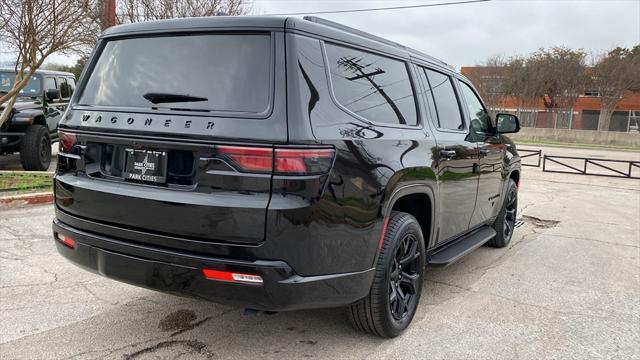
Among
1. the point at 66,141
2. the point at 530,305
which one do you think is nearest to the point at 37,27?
the point at 66,141

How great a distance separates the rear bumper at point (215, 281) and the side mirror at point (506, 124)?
304 cm

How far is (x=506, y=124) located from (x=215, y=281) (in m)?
3.87

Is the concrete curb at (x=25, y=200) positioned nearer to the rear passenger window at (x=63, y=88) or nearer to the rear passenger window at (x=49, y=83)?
the rear passenger window at (x=49, y=83)

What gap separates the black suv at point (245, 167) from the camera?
2.59 metres

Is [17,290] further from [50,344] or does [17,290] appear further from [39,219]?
[39,219]

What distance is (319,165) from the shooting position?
2.65m

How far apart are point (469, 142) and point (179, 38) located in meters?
2.73

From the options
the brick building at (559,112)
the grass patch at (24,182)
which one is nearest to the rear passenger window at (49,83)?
the grass patch at (24,182)

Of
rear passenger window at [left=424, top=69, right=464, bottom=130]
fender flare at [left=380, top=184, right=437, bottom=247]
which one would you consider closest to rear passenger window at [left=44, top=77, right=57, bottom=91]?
rear passenger window at [left=424, top=69, right=464, bottom=130]

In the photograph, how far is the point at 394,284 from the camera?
3.46 metres

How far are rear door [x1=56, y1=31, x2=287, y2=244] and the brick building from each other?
4227cm

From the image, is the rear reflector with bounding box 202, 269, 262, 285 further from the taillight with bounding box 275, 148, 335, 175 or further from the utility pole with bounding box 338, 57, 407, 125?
the utility pole with bounding box 338, 57, 407, 125

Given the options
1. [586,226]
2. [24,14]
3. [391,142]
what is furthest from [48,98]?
[586,226]

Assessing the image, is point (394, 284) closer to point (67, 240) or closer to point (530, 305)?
point (530, 305)
